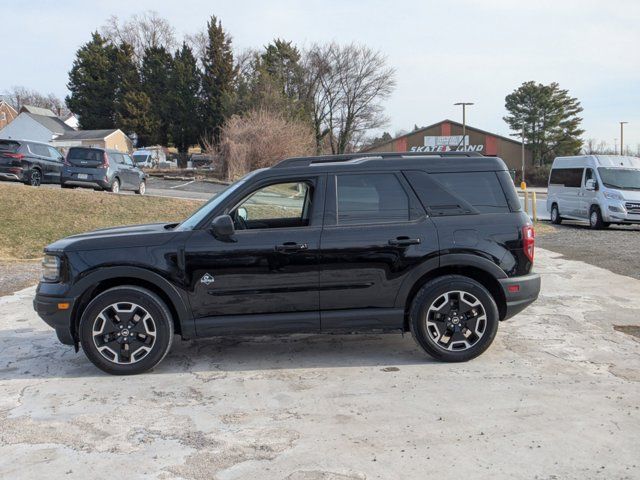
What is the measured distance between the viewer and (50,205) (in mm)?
15758

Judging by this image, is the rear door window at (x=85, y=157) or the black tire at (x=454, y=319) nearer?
the black tire at (x=454, y=319)

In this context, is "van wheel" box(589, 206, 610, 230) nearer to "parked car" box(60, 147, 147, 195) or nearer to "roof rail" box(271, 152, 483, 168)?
"roof rail" box(271, 152, 483, 168)

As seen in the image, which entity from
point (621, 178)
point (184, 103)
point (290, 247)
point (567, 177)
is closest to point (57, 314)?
point (290, 247)

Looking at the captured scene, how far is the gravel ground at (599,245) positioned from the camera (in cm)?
1084

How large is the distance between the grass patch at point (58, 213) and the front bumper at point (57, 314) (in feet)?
26.4

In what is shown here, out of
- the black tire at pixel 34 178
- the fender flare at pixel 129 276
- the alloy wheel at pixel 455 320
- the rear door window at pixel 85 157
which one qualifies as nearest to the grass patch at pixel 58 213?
the rear door window at pixel 85 157

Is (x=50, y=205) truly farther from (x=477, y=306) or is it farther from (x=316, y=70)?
(x=316, y=70)

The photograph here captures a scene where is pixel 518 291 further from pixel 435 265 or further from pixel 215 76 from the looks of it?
pixel 215 76

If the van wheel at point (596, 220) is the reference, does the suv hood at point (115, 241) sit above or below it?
above

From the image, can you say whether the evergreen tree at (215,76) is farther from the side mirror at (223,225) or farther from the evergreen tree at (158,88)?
the side mirror at (223,225)

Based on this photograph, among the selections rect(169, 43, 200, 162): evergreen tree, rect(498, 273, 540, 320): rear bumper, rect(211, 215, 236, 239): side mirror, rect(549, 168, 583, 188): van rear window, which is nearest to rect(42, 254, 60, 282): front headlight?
rect(211, 215, 236, 239): side mirror

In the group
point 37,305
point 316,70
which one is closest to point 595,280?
point 37,305

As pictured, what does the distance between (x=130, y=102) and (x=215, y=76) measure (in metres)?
Result: 9.32

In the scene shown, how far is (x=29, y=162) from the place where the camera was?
772 inches
